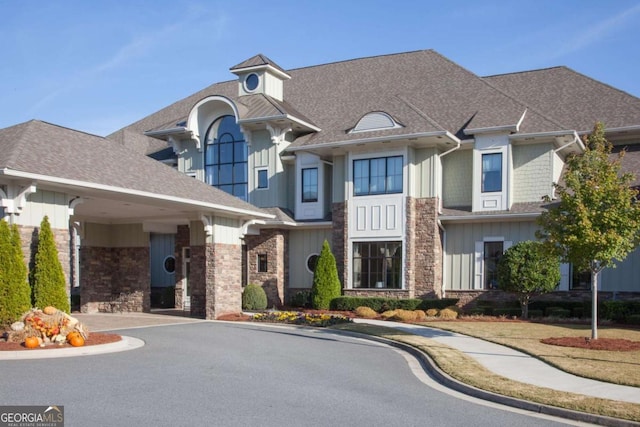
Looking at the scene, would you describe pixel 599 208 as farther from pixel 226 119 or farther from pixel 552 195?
pixel 226 119

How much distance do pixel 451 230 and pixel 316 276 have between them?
5760 mm

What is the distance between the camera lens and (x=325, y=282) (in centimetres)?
2498

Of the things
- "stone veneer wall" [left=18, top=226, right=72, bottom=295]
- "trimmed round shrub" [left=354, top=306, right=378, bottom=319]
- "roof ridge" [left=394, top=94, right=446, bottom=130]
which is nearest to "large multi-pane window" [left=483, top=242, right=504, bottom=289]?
"trimmed round shrub" [left=354, top=306, right=378, bottom=319]

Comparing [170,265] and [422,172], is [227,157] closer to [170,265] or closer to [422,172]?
[170,265]

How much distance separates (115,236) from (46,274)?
422 inches

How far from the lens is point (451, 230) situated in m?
25.5

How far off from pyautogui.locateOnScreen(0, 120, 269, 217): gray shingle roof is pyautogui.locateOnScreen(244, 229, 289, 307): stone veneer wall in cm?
504

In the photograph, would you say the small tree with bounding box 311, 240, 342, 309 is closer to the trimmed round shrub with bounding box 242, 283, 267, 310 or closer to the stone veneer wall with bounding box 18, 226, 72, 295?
the trimmed round shrub with bounding box 242, 283, 267, 310

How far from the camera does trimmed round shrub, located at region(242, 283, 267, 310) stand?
25.4 metres

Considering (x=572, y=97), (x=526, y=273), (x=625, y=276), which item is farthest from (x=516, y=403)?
(x=572, y=97)

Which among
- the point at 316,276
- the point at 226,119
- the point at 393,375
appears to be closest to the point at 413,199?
the point at 316,276

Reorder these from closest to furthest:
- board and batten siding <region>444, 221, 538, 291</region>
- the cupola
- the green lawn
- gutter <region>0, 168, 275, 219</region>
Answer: the green lawn
gutter <region>0, 168, 275, 219</region>
board and batten siding <region>444, 221, 538, 291</region>
the cupola

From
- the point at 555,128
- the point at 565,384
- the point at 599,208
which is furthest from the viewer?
the point at 555,128

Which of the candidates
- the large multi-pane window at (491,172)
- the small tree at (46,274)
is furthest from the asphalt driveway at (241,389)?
the large multi-pane window at (491,172)
